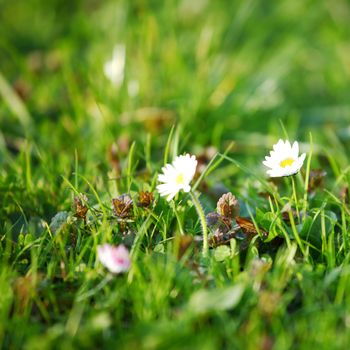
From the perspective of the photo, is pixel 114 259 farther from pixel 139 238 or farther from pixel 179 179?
pixel 179 179

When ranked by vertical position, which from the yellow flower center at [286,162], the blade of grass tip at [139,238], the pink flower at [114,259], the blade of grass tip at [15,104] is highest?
the blade of grass tip at [15,104]

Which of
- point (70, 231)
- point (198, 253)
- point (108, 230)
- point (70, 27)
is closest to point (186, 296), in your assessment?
point (198, 253)

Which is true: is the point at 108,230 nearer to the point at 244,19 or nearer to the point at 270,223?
the point at 270,223

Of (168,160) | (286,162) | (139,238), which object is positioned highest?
(168,160)

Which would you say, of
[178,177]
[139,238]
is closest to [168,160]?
[178,177]

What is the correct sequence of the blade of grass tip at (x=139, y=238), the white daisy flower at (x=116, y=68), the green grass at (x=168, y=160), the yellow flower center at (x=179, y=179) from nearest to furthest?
the green grass at (x=168, y=160)
the blade of grass tip at (x=139, y=238)
the yellow flower center at (x=179, y=179)
the white daisy flower at (x=116, y=68)

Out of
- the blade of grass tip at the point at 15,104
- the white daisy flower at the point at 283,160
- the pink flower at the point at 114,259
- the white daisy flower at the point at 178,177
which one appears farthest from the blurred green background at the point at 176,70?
the pink flower at the point at 114,259

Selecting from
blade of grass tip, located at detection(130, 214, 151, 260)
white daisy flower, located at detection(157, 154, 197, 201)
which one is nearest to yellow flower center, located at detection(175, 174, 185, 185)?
white daisy flower, located at detection(157, 154, 197, 201)

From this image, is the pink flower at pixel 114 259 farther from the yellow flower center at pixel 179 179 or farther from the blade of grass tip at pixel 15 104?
the blade of grass tip at pixel 15 104
